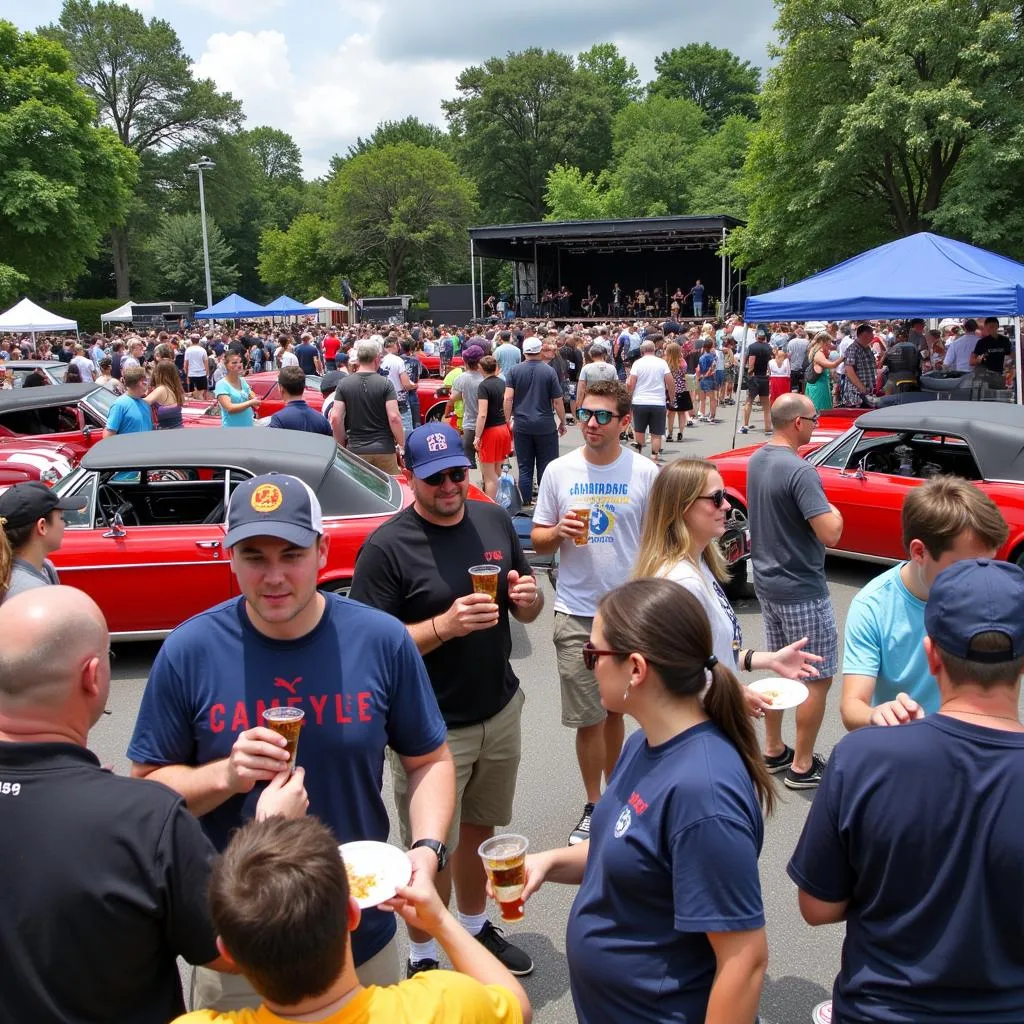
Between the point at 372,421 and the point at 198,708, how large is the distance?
7.38m

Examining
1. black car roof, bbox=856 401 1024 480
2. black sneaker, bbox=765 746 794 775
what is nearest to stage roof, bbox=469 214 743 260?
black car roof, bbox=856 401 1024 480

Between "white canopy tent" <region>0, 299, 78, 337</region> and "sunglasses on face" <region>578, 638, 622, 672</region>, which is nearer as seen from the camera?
"sunglasses on face" <region>578, 638, 622, 672</region>

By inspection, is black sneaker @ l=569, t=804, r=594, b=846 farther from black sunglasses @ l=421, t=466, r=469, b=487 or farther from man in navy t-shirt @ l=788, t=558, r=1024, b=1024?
man in navy t-shirt @ l=788, t=558, r=1024, b=1024

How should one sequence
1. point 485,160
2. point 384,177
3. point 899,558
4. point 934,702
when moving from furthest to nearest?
point 485,160 → point 384,177 → point 899,558 → point 934,702

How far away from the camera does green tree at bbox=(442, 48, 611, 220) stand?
6825 centimetres

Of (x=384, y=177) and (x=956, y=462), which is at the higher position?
(x=384, y=177)

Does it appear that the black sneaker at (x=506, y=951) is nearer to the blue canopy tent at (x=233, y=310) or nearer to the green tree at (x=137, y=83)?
the blue canopy tent at (x=233, y=310)

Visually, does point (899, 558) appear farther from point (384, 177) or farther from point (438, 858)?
point (384, 177)

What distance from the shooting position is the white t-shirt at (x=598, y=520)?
4395 millimetres

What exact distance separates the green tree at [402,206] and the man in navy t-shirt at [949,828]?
5615 cm

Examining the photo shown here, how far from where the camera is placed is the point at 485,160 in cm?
6900

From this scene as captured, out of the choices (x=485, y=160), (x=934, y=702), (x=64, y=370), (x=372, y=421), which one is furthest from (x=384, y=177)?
(x=934, y=702)

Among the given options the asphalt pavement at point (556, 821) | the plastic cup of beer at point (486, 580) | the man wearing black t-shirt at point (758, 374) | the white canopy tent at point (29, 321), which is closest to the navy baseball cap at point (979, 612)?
the plastic cup of beer at point (486, 580)

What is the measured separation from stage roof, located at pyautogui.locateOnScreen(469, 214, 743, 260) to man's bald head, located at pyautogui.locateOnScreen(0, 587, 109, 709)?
36534mm
